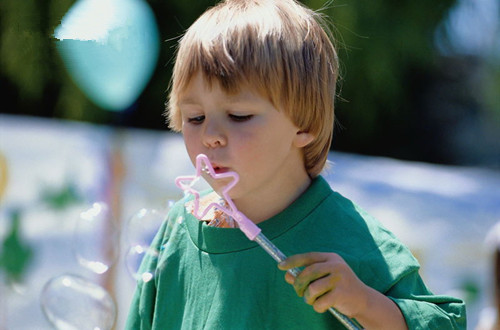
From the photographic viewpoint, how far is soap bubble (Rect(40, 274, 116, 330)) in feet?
5.53

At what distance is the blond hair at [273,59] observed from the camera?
116 centimetres

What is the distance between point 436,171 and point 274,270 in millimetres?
1873

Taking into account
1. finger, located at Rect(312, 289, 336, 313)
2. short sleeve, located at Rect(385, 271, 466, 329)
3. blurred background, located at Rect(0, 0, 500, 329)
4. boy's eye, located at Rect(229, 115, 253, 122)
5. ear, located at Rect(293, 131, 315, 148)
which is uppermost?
boy's eye, located at Rect(229, 115, 253, 122)

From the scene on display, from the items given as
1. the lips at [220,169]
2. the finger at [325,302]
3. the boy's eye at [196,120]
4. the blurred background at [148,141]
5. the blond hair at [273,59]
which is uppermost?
the blond hair at [273,59]

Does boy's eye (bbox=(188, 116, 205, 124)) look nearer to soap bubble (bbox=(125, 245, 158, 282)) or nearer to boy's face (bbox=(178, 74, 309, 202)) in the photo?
boy's face (bbox=(178, 74, 309, 202))

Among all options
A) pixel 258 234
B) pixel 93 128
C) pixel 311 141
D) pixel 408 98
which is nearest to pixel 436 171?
pixel 408 98

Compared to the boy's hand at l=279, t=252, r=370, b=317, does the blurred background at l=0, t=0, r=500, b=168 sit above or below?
below

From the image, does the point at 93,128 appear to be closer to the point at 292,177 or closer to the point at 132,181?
the point at 132,181

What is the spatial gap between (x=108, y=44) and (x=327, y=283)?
93 centimetres

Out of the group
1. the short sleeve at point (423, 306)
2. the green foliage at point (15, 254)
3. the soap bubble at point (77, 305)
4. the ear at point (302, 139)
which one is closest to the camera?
the short sleeve at point (423, 306)

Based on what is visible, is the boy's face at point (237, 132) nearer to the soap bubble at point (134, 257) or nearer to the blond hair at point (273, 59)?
the blond hair at point (273, 59)

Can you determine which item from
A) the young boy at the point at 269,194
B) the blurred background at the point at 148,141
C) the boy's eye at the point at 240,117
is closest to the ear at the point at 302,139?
the young boy at the point at 269,194

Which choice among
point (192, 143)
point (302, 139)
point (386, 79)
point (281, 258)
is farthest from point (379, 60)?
point (281, 258)

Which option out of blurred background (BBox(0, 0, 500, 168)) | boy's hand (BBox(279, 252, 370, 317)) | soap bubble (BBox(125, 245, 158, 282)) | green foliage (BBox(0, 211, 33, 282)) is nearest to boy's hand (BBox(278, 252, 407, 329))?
boy's hand (BBox(279, 252, 370, 317))
